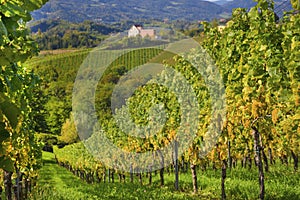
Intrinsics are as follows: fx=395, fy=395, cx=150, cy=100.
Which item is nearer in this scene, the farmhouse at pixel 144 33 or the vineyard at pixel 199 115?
the vineyard at pixel 199 115

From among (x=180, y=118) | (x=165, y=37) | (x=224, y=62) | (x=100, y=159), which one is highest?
(x=165, y=37)

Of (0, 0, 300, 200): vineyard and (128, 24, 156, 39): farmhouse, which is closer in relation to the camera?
(0, 0, 300, 200): vineyard

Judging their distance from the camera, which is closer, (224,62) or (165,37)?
(224,62)

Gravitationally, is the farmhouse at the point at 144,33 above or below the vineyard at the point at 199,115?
above

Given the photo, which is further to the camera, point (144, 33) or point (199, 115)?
point (144, 33)

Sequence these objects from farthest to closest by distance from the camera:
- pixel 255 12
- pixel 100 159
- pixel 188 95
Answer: pixel 100 159 < pixel 188 95 < pixel 255 12

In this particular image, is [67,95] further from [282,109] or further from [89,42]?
[282,109]

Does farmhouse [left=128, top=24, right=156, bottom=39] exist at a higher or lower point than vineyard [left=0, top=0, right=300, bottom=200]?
higher

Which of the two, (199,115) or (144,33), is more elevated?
(144,33)

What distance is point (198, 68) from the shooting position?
11.3 meters

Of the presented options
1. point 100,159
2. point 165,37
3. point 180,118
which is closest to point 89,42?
point 165,37

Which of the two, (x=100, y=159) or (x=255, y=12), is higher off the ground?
(x=255, y=12)

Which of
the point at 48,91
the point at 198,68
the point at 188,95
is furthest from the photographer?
the point at 48,91

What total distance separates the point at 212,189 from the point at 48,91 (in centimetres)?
7875
